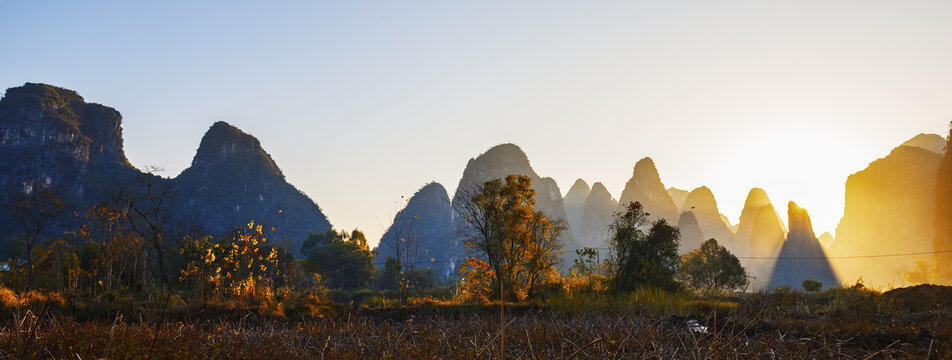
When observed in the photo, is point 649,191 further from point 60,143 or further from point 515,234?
point 515,234

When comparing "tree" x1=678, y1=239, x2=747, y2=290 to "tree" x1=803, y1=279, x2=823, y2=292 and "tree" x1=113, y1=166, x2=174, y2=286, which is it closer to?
"tree" x1=803, y1=279, x2=823, y2=292

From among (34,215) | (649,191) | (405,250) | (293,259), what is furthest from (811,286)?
(649,191)

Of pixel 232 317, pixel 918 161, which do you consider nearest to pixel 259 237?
pixel 232 317

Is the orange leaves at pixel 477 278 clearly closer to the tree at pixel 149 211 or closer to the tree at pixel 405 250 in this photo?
the tree at pixel 405 250

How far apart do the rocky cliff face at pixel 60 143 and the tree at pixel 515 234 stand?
91.8m

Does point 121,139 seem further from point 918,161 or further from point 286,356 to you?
point 918,161

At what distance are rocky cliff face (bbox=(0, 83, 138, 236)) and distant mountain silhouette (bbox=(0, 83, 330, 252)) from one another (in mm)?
144

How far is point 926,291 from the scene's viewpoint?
1589 centimetres

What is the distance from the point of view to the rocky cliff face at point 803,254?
122 metres

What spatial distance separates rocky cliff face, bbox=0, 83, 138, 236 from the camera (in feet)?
310

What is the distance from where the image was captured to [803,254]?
12300 centimetres

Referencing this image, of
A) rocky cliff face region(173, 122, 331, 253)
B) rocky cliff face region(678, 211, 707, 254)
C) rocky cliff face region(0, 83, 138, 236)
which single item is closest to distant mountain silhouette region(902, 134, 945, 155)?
rocky cliff face region(678, 211, 707, 254)

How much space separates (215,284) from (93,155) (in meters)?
120

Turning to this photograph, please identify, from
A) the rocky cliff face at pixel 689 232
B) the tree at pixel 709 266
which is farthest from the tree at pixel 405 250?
the rocky cliff face at pixel 689 232
